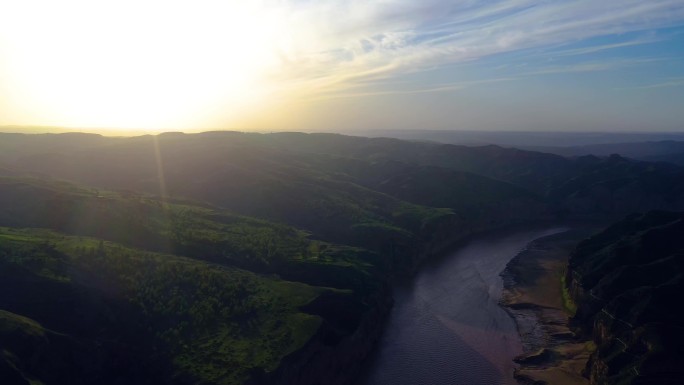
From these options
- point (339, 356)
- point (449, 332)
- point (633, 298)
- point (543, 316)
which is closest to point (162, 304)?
point (339, 356)

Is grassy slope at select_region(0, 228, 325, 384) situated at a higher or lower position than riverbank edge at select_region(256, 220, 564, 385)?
higher

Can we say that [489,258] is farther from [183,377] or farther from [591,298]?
[183,377]

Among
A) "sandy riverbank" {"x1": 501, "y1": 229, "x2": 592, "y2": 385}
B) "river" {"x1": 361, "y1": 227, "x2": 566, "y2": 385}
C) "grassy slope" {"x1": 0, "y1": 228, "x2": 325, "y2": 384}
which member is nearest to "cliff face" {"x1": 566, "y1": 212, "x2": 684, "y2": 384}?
"sandy riverbank" {"x1": 501, "y1": 229, "x2": 592, "y2": 385}

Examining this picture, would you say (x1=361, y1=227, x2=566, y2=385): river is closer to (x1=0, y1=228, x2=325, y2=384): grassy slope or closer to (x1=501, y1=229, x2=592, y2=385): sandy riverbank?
(x1=501, y1=229, x2=592, y2=385): sandy riverbank

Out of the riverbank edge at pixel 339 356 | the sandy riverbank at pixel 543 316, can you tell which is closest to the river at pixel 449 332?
the riverbank edge at pixel 339 356

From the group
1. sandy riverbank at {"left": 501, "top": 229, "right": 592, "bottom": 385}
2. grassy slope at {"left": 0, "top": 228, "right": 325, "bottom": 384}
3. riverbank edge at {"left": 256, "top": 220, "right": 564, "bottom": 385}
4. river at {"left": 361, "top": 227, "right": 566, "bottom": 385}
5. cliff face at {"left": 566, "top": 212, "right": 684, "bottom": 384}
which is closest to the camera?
grassy slope at {"left": 0, "top": 228, "right": 325, "bottom": 384}
